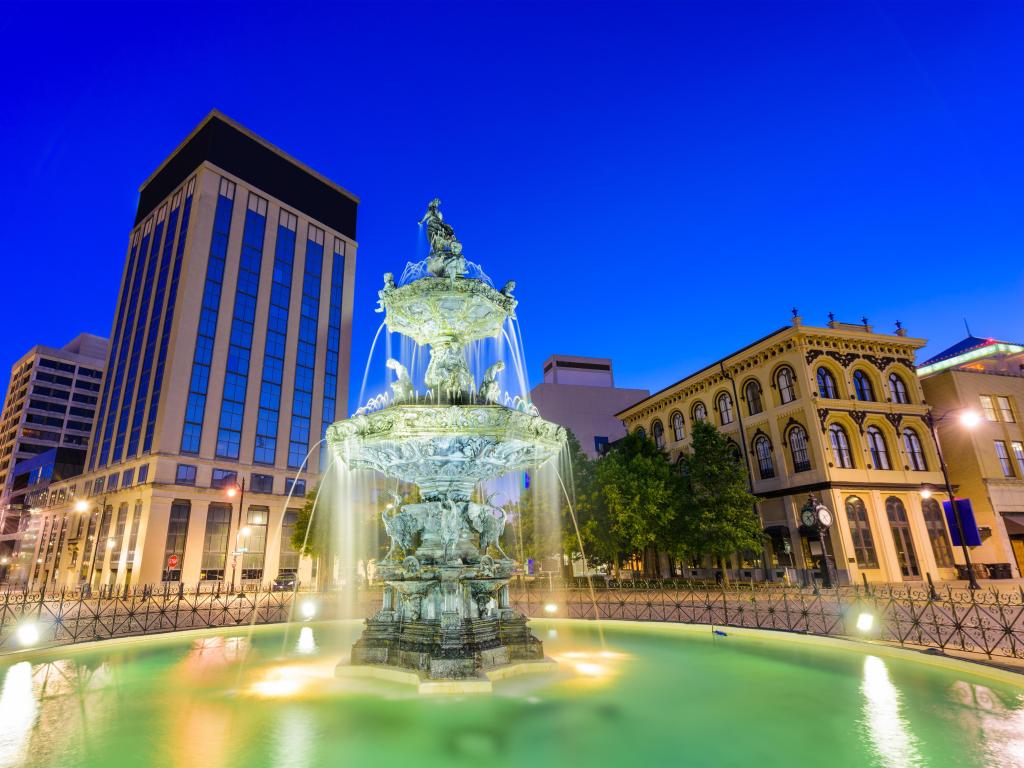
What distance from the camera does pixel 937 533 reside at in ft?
121

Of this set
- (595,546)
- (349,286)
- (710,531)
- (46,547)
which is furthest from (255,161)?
(710,531)

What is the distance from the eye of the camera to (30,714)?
7.88 meters

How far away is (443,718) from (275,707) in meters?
2.66

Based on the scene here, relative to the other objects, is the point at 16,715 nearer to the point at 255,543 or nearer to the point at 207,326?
the point at 255,543

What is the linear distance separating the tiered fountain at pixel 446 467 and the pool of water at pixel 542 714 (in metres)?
1.03

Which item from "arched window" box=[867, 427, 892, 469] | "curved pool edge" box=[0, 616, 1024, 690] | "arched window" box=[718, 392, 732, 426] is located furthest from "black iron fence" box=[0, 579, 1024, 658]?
"arched window" box=[718, 392, 732, 426]

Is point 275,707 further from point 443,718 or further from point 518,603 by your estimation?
point 518,603

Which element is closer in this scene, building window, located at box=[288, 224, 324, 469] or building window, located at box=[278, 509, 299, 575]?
building window, located at box=[278, 509, 299, 575]

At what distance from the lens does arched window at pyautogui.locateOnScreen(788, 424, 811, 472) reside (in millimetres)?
37416

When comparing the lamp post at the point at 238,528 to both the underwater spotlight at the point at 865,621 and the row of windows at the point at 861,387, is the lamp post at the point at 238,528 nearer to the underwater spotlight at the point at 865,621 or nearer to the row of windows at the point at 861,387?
the underwater spotlight at the point at 865,621

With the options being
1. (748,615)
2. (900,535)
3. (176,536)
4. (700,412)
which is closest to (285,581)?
(176,536)

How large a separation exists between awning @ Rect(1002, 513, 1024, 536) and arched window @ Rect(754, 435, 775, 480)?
613 inches

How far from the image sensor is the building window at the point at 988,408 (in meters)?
40.0

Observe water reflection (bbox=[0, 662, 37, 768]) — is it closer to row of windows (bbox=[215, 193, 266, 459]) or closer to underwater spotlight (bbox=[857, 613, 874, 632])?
underwater spotlight (bbox=[857, 613, 874, 632])
